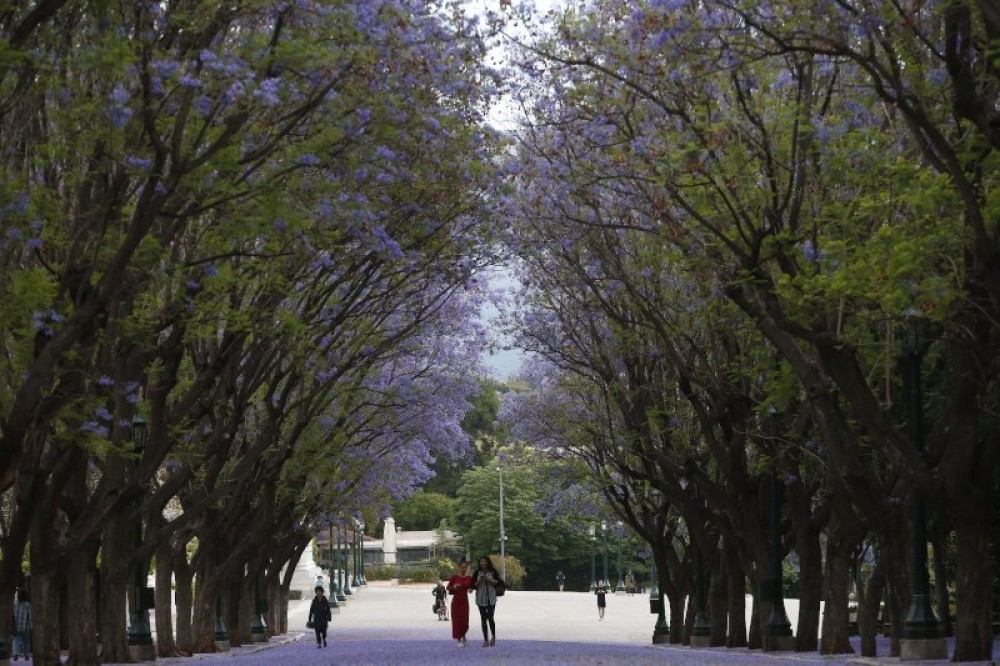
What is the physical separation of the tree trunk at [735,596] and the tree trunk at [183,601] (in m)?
10.4

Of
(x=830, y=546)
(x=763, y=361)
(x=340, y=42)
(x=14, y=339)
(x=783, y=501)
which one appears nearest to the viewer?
(x=340, y=42)

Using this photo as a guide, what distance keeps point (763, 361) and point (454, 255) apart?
494 centimetres

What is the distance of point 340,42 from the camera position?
16594 millimetres

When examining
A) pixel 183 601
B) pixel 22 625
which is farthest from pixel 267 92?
pixel 22 625

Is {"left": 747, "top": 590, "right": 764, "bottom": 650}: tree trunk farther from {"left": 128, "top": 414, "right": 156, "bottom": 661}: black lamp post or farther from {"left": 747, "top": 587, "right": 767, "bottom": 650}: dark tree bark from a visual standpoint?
{"left": 128, "top": 414, "right": 156, "bottom": 661}: black lamp post

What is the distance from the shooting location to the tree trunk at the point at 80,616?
22328 mm

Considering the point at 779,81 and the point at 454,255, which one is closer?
the point at 779,81

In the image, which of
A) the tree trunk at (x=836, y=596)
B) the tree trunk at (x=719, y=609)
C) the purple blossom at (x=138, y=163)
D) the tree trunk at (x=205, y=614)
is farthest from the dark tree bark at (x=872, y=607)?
the purple blossom at (x=138, y=163)

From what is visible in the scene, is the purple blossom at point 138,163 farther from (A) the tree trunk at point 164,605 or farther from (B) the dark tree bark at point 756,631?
(B) the dark tree bark at point 756,631

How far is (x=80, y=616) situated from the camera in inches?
890

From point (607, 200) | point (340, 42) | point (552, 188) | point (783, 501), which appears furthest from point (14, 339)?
point (783, 501)

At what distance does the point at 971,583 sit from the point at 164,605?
1570cm

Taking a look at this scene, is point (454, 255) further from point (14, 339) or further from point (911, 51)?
point (911, 51)

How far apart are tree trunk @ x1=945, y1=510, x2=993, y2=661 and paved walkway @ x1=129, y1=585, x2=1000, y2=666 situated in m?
1.96
